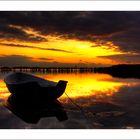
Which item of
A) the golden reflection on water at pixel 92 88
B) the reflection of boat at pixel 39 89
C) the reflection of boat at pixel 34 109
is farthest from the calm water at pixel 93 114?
the golden reflection on water at pixel 92 88

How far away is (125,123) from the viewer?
4016 millimetres

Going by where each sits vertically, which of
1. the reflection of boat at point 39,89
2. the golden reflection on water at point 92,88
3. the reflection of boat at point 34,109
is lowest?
the golden reflection on water at point 92,88

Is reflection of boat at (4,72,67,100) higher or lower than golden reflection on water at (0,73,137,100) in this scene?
higher

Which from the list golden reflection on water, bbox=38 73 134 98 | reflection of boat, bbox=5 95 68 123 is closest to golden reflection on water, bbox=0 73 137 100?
golden reflection on water, bbox=38 73 134 98

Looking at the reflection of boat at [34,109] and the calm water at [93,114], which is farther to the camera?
the reflection of boat at [34,109]

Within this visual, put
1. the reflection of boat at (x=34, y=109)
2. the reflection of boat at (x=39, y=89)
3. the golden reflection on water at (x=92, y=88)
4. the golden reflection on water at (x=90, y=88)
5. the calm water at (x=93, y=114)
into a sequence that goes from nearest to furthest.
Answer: the calm water at (x=93, y=114) < the reflection of boat at (x=34, y=109) < the reflection of boat at (x=39, y=89) < the golden reflection on water at (x=90, y=88) < the golden reflection on water at (x=92, y=88)

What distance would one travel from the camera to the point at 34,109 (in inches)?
192

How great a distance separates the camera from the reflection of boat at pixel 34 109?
4.34m

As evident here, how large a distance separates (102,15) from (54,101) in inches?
61.5

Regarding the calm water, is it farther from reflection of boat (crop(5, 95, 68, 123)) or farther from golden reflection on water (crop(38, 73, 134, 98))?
golden reflection on water (crop(38, 73, 134, 98))

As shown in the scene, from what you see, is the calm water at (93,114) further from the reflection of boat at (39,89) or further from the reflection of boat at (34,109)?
the reflection of boat at (39,89)

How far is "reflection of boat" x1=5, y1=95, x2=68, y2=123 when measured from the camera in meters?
4.34

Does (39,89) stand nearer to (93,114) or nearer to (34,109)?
(34,109)
